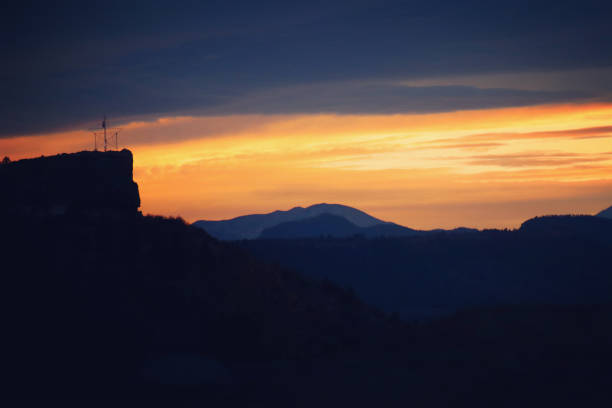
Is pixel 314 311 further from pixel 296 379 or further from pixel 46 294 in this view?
pixel 46 294

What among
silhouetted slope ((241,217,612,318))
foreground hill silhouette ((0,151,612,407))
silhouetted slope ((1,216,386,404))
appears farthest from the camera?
silhouetted slope ((241,217,612,318))

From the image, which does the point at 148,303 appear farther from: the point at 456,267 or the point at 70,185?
the point at 456,267

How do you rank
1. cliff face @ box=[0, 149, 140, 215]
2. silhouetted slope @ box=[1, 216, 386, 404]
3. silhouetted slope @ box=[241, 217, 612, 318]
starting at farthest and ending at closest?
silhouetted slope @ box=[241, 217, 612, 318] < cliff face @ box=[0, 149, 140, 215] < silhouetted slope @ box=[1, 216, 386, 404]

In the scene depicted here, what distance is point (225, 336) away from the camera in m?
41.1

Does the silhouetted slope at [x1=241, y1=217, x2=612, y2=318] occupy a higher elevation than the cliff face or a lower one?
lower

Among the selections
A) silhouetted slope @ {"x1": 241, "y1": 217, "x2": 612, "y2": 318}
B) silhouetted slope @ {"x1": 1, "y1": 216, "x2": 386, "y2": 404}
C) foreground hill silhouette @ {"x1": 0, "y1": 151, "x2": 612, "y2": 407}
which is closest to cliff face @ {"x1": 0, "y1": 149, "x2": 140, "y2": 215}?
foreground hill silhouette @ {"x1": 0, "y1": 151, "x2": 612, "y2": 407}

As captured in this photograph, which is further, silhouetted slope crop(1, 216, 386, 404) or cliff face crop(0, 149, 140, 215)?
cliff face crop(0, 149, 140, 215)

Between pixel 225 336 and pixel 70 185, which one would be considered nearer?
pixel 225 336

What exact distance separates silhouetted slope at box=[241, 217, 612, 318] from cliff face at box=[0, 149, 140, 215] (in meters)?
53.8

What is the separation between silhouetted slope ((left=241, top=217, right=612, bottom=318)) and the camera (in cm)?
11338

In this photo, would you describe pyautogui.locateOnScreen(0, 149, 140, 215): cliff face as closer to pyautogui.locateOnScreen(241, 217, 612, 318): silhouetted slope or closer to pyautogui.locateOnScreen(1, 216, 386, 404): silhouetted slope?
pyautogui.locateOnScreen(1, 216, 386, 404): silhouetted slope

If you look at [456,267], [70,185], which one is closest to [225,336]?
[70,185]

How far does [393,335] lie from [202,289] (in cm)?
1313

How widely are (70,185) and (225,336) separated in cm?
1945
